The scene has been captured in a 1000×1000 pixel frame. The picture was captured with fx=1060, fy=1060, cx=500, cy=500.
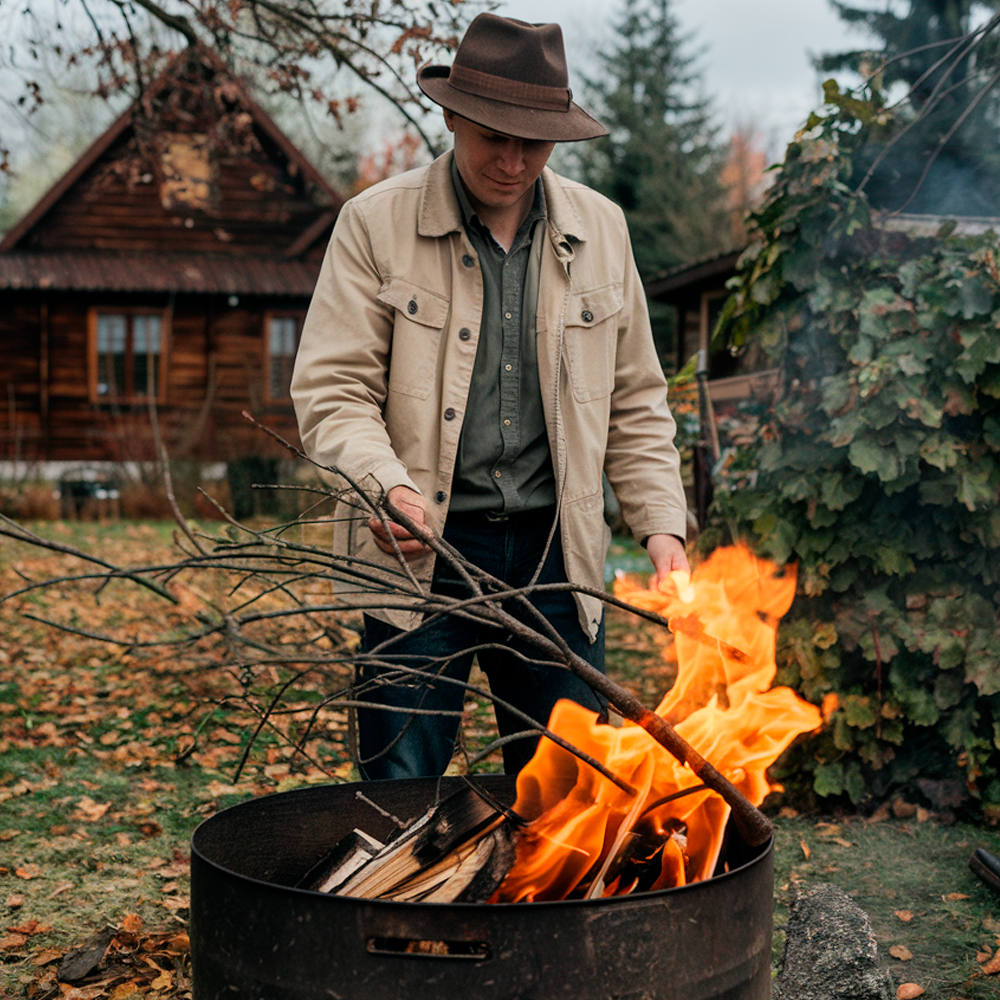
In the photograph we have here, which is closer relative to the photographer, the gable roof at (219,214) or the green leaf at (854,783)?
the green leaf at (854,783)

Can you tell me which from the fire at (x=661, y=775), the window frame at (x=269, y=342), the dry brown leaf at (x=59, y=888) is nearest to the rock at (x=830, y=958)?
the fire at (x=661, y=775)

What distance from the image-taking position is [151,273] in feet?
61.3

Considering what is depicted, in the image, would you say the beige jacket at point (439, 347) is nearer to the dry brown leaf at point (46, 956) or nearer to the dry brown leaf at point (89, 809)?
the dry brown leaf at point (46, 956)

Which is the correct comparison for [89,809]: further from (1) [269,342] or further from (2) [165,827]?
(1) [269,342]

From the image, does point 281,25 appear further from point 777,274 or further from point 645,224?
point 645,224

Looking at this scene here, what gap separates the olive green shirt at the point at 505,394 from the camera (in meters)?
2.48

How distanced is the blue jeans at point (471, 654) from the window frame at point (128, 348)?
1774cm

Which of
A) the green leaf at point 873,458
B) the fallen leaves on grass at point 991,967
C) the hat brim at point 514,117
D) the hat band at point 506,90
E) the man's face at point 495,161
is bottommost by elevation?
the fallen leaves on grass at point 991,967

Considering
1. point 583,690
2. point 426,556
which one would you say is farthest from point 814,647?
point 426,556

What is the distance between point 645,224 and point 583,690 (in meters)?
20.1

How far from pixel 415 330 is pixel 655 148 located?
68.8 ft

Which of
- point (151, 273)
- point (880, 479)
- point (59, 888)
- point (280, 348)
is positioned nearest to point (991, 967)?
point (880, 479)

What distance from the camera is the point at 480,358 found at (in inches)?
98.4

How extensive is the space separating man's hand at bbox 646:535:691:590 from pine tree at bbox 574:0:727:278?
1921 cm
